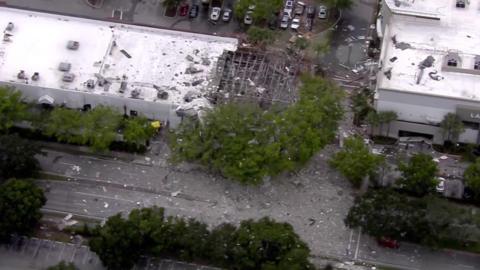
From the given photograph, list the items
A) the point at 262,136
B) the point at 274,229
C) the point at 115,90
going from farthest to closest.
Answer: the point at 115,90, the point at 262,136, the point at 274,229

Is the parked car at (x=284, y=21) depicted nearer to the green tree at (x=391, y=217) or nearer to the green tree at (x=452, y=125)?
the green tree at (x=452, y=125)

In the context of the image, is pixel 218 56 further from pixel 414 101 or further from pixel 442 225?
pixel 442 225

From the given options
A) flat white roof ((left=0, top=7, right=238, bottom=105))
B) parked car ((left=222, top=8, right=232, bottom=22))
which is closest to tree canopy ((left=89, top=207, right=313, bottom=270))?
flat white roof ((left=0, top=7, right=238, bottom=105))

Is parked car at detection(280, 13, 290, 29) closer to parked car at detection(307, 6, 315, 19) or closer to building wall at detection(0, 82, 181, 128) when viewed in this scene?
parked car at detection(307, 6, 315, 19)

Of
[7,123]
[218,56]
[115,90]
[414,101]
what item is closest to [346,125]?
[414,101]

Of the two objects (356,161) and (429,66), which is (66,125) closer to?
(356,161)

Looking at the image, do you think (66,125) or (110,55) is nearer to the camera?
(66,125)

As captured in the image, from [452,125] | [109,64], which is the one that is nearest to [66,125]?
[109,64]

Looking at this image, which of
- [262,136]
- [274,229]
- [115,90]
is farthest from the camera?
[115,90]
